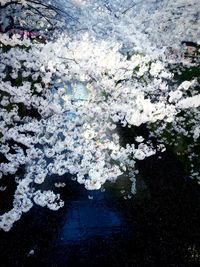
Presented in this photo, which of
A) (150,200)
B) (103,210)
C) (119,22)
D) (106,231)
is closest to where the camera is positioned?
(106,231)

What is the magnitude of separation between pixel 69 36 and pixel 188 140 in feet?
22.4

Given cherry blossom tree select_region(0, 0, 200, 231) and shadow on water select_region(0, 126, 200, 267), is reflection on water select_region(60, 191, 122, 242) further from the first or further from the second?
cherry blossom tree select_region(0, 0, 200, 231)

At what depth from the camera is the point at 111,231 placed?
1002 cm

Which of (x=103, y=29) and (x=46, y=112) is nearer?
(x=46, y=112)

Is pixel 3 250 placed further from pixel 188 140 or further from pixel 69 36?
pixel 69 36

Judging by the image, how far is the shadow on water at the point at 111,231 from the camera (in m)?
8.86

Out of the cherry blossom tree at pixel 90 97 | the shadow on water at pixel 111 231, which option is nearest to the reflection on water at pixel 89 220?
the shadow on water at pixel 111 231

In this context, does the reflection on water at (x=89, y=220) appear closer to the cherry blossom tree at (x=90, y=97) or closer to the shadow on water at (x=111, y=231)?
the shadow on water at (x=111, y=231)

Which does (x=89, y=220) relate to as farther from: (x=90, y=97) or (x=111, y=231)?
(x=90, y=97)

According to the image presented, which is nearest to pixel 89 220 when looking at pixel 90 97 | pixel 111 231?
pixel 111 231

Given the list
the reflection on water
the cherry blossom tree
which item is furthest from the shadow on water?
the cherry blossom tree

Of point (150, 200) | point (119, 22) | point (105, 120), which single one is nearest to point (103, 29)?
point (119, 22)

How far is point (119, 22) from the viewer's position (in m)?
14.4

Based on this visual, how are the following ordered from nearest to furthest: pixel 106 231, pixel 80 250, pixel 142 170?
pixel 80 250
pixel 106 231
pixel 142 170
